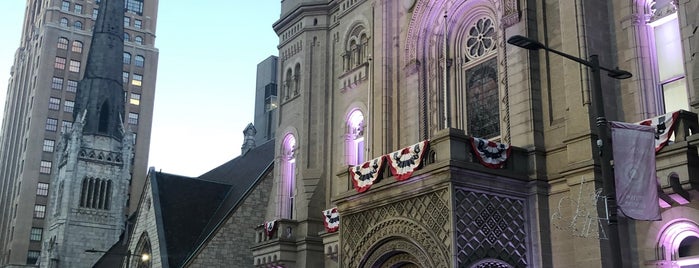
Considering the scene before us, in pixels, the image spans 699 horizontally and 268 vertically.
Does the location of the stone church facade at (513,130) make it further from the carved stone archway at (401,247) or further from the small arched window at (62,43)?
the small arched window at (62,43)

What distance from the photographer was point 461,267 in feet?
58.1

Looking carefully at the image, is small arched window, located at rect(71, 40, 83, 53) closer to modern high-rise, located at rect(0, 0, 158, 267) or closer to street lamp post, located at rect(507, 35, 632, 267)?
modern high-rise, located at rect(0, 0, 158, 267)

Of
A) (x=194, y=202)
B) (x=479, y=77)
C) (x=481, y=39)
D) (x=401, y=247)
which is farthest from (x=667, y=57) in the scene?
(x=194, y=202)

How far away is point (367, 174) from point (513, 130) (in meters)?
4.35

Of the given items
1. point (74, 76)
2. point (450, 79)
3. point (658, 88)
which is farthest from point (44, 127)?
point (658, 88)

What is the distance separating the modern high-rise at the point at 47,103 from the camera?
103188mm

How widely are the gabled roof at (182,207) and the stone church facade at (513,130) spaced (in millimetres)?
20709

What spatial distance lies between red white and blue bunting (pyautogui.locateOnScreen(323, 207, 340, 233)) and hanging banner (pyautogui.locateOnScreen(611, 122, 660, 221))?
14.5 metres

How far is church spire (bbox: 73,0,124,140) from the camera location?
8431cm

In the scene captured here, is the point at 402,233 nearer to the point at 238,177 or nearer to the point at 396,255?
the point at 396,255

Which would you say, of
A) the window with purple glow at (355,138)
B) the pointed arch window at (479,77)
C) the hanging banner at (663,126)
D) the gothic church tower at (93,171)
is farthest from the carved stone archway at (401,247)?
the gothic church tower at (93,171)

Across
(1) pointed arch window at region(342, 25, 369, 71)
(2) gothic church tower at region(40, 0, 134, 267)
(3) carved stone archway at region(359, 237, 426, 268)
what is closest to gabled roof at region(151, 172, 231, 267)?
(1) pointed arch window at region(342, 25, 369, 71)

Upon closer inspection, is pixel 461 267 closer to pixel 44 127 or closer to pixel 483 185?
pixel 483 185

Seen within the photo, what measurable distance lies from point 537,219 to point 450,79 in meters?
7.04
